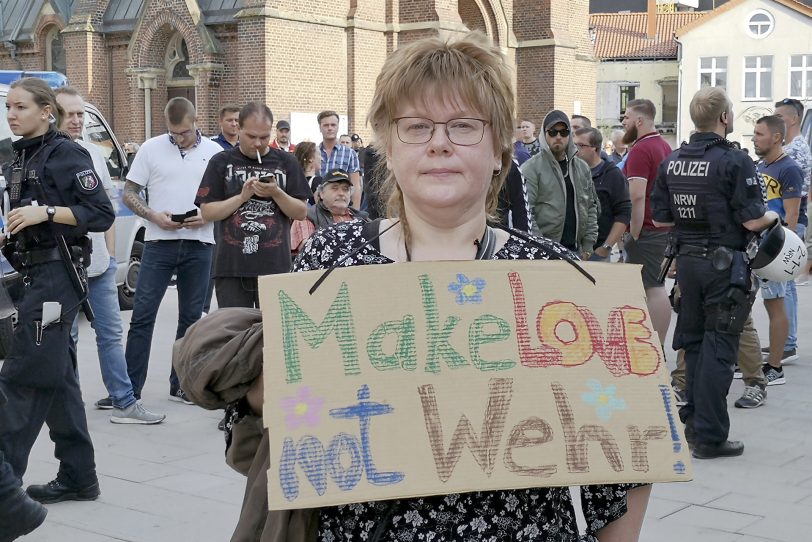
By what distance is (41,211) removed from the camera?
5.32 metres

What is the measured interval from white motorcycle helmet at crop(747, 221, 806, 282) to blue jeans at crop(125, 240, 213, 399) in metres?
3.88

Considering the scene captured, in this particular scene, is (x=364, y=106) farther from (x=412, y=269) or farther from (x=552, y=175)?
(x=412, y=269)

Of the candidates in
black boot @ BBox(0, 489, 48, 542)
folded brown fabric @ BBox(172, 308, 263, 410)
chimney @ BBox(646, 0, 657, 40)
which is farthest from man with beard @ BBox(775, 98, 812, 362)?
chimney @ BBox(646, 0, 657, 40)

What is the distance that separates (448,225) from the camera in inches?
89.8

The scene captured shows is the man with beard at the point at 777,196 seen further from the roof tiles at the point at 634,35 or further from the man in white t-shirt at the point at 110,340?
the roof tiles at the point at 634,35

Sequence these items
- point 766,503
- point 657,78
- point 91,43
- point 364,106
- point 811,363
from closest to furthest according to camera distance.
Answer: point 766,503 < point 811,363 < point 364,106 < point 91,43 < point 657,78

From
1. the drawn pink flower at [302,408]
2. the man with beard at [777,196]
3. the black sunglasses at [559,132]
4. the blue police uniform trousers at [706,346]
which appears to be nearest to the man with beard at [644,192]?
the man with beard at [777,196]

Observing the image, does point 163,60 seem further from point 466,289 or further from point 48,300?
point 466,289

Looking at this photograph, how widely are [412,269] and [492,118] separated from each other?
385mm

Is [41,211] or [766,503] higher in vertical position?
[41,211]

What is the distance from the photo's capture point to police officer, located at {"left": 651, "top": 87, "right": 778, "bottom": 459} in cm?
633

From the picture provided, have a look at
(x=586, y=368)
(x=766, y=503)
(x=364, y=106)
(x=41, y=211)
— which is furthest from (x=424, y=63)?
(x=364, y=106)

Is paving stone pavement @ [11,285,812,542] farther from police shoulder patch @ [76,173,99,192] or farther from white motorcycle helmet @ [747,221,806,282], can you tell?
police shoulder patch @ [76,173,99,192]

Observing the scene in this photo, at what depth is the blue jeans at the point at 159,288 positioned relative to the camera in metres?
7.57
